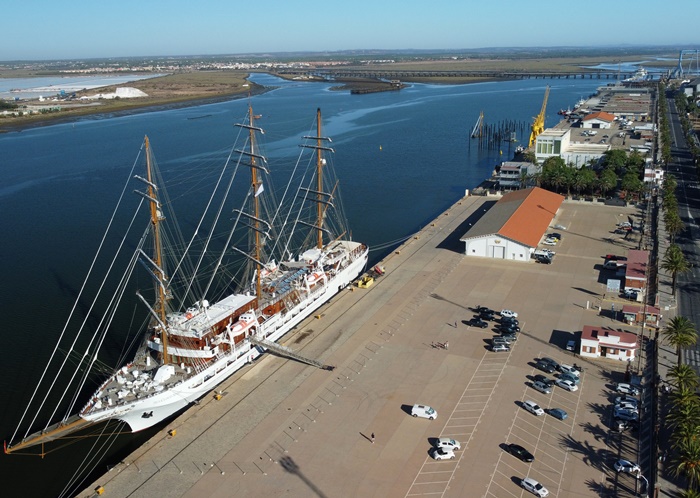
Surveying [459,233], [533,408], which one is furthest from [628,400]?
[459,233]

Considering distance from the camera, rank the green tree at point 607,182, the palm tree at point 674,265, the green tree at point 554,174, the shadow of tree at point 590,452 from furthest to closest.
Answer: the green tree at point 554,174, the green tree at point 607,182, the palm tree at point 674,265, the shadow of tree at point 590,452

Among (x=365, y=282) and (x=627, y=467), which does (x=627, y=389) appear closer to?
(x=627, y=467)

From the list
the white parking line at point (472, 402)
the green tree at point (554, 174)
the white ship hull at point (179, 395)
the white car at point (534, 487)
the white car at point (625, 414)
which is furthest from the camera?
the green tree at point (554, 174)

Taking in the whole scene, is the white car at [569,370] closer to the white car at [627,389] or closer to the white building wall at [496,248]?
the white car at [627,389]

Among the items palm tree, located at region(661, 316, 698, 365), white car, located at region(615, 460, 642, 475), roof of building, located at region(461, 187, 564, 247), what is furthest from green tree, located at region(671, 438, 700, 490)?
roof of building, located at region(461, 187, 564, 247)

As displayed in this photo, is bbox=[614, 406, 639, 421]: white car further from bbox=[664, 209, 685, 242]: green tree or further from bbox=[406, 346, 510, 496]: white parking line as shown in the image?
bbox=[664, 209, 685, 242]: green tree

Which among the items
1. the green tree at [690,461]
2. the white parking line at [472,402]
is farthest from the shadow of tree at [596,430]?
the white parking line at [472,402]

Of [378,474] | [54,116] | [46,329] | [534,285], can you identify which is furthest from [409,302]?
[54,116]
